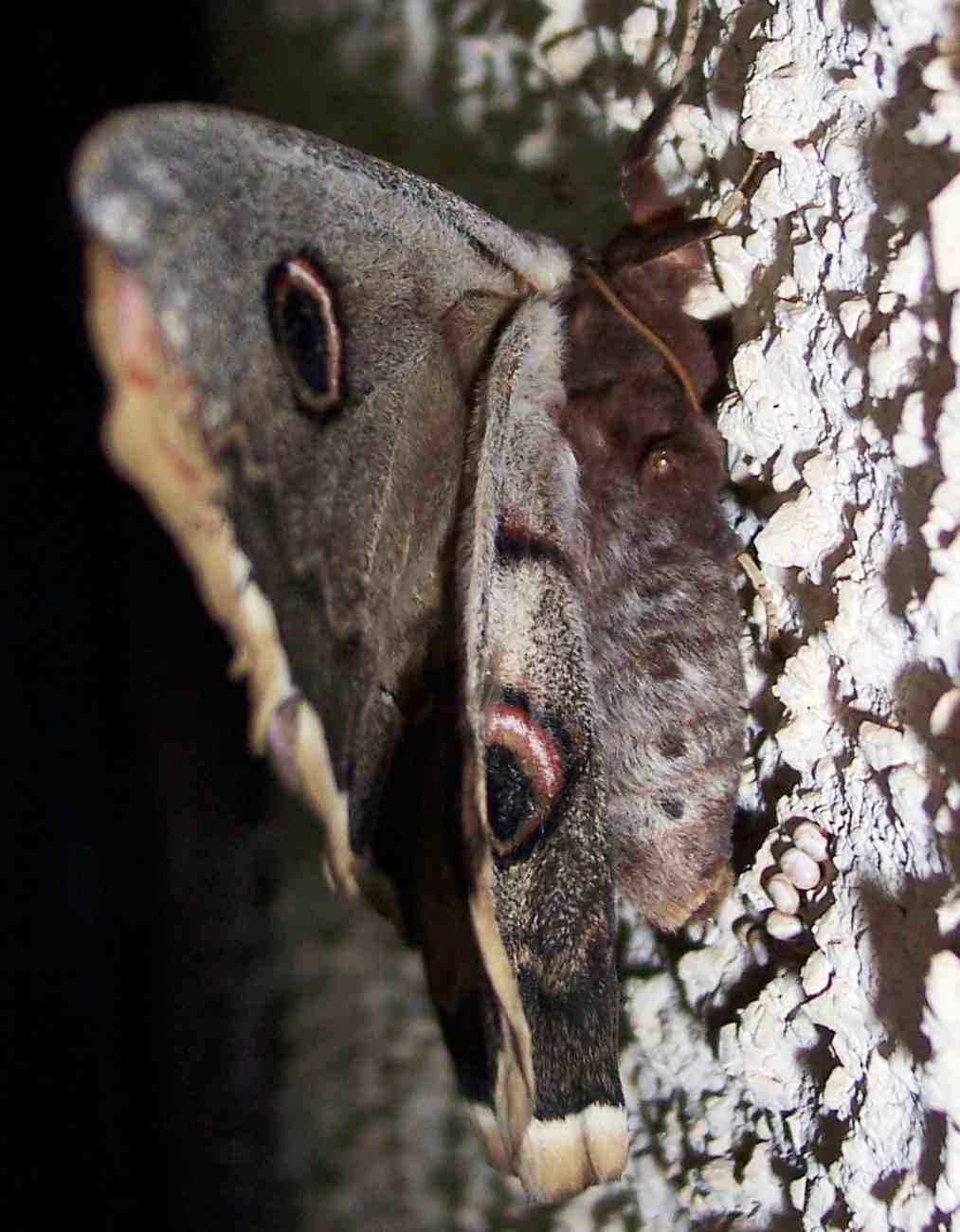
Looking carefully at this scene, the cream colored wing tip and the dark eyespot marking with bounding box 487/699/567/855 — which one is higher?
the dark eyespot marking with bounding box 487/699/567/855

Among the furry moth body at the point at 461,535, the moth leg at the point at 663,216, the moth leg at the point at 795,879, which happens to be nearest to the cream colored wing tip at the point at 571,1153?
the furry moth body at the point at 461,535

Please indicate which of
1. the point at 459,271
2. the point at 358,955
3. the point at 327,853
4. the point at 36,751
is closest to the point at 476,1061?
the point at 327,853

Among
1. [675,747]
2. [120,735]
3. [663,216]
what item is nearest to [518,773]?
[675,747]

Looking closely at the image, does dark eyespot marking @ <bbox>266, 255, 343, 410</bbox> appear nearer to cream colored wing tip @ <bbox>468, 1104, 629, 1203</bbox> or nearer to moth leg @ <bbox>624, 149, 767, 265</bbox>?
moth leg @ <bbox>624, 149, 767, 265</bbox>

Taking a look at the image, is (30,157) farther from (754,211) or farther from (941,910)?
(941,910)

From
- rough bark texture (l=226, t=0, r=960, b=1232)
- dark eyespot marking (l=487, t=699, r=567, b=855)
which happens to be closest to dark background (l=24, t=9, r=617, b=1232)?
rough bark texture (l=226, t=0, r=960, b=1232)

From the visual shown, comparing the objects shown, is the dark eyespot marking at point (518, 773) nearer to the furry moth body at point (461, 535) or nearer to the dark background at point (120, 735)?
the furry moth body at point (461, 535)
